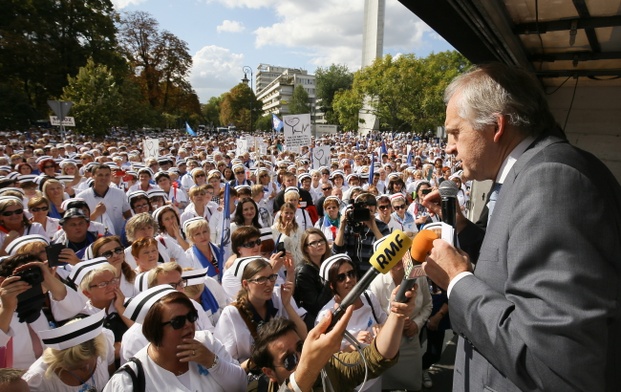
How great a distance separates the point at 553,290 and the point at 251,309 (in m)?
2.58

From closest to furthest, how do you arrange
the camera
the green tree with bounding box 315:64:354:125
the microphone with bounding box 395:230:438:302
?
the microphone with bounding box 395:230:438:302, the camera, the green tree with bounding box 315:64:354:125

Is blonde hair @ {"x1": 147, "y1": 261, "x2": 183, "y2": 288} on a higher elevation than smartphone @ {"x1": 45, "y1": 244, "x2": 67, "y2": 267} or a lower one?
lower

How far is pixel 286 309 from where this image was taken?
11.1 ft

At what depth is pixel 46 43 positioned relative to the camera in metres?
40.9

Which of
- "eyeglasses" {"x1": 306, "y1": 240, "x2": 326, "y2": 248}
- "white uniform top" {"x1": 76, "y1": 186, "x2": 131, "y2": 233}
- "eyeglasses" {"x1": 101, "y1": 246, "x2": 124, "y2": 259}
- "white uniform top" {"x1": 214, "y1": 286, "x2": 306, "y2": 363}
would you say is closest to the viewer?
"white uniform top" {"x1": 214, "y1": 286, "x2": 306, "y2": 363}

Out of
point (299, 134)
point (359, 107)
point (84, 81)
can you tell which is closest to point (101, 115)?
point (84, 81)

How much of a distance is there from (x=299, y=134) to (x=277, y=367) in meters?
9.47

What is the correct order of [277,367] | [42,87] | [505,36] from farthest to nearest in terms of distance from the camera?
[42,87], [505,36], [277,367]

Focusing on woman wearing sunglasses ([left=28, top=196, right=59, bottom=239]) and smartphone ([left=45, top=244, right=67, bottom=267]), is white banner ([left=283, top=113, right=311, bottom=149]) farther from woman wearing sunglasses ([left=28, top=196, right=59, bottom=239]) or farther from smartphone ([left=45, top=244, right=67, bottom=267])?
smartphone ([left=45, top=244, right=67, bottom=267])

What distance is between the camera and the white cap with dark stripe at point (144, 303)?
2.52 meters

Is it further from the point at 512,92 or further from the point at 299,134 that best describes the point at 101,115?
the point at 512,92

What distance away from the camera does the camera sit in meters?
2.91

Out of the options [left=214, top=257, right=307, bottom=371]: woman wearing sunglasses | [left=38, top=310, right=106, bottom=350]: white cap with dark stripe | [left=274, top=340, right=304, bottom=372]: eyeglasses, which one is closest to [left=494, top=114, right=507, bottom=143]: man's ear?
[left=274, top=340, right=304, bottom=372]: eyeglasses

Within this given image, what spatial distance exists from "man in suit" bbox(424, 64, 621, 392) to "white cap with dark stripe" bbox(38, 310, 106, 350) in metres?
2.26
